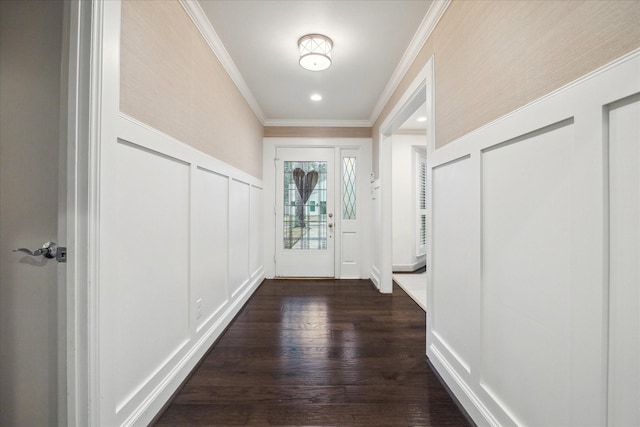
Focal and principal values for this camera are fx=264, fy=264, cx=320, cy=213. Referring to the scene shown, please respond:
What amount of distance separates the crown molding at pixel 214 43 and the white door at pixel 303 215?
126 centimetres

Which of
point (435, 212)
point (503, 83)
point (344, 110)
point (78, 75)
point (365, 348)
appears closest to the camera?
point (78, 75)

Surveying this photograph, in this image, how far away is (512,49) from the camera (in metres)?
1.06

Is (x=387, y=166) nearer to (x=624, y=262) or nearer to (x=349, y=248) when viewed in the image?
(x=349, y=248)

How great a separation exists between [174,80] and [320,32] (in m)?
1.12

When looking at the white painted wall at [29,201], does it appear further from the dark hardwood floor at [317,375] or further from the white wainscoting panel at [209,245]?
the white wainscoting panel at [209,245]

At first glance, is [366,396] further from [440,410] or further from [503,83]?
[503,83]

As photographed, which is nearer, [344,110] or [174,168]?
[174,168]

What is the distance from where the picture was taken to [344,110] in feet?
11.6

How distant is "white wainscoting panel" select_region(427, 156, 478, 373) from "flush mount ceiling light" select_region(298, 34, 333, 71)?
1247 millimetres

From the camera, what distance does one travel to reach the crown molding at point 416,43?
166 cm

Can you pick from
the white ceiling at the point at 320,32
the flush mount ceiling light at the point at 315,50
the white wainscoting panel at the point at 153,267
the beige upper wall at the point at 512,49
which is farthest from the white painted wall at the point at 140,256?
the beige upper wall at the point at 512,49

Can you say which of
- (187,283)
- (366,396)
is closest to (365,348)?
(366,396)

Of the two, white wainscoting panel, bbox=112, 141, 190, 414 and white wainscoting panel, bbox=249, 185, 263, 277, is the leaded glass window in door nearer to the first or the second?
white wainscoting panel, bbox=249, 185, 263, 277

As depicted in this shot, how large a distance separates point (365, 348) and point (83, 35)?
7.53ft
